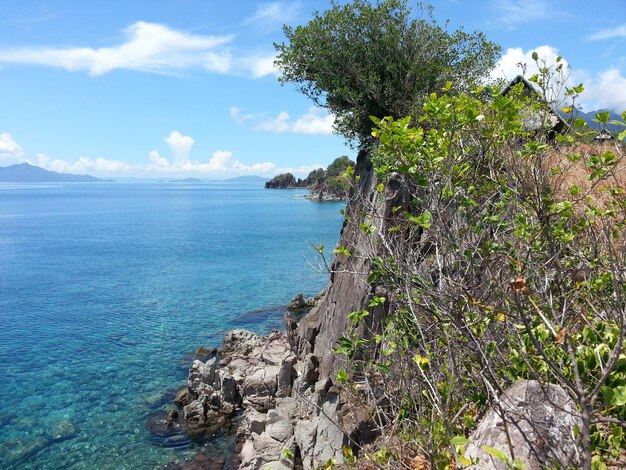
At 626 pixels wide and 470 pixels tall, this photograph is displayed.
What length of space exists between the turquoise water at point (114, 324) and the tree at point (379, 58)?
34.1ft

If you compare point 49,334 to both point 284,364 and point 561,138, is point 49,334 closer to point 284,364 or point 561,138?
point 284,364

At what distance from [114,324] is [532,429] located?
111ft

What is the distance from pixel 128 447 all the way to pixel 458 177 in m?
18.4

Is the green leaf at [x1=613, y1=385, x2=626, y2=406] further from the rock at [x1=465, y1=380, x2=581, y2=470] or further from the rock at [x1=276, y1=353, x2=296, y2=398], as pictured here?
the rock at [x1=276, y1=353, x2=296, y2=398]

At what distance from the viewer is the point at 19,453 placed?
730 inches

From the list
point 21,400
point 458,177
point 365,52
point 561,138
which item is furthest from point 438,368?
point 21,400

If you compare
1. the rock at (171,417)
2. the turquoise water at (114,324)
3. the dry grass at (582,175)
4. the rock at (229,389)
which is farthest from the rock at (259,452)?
the dry grass at (582,175)

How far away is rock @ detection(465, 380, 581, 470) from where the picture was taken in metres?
4.29

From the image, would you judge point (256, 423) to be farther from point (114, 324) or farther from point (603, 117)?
point (114, 324)

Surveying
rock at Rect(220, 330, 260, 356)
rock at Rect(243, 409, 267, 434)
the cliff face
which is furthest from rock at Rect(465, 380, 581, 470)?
rock at Rect(220, 330, 260, 356)

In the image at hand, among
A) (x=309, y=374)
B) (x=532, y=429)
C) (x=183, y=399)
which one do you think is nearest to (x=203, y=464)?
(x=183, y=399)

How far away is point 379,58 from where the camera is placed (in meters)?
25.1

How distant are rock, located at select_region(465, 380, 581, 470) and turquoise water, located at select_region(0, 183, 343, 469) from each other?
548 cm

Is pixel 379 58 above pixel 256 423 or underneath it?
above
